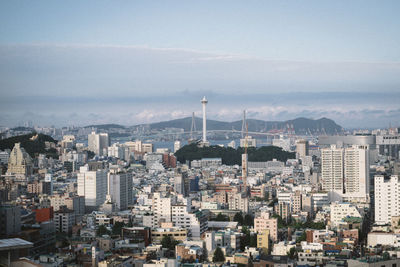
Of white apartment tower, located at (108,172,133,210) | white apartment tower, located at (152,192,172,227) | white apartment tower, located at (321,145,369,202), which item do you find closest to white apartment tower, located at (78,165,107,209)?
white apartment tower, located at (108,172,133,210)

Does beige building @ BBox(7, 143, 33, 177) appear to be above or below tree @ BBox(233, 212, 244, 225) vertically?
above

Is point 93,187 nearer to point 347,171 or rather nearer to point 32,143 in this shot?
point 347,171

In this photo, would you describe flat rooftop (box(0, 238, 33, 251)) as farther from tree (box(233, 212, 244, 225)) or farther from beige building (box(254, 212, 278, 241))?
tree (box(233, 212, 244, 225))

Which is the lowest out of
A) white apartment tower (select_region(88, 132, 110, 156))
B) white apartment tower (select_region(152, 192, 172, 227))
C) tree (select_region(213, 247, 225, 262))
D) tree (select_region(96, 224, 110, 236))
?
tree (select_region(213, 247, 225, 262))

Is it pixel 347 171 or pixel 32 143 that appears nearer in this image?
pixel 347 171

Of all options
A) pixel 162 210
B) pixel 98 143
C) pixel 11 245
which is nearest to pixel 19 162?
pixel 162 210

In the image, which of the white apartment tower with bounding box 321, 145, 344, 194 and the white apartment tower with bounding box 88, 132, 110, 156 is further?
the white apartment tower with bounding box 88, 132, 110, 156

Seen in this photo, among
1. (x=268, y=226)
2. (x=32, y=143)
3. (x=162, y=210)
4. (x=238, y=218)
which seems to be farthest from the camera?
(x=32, y=143)
